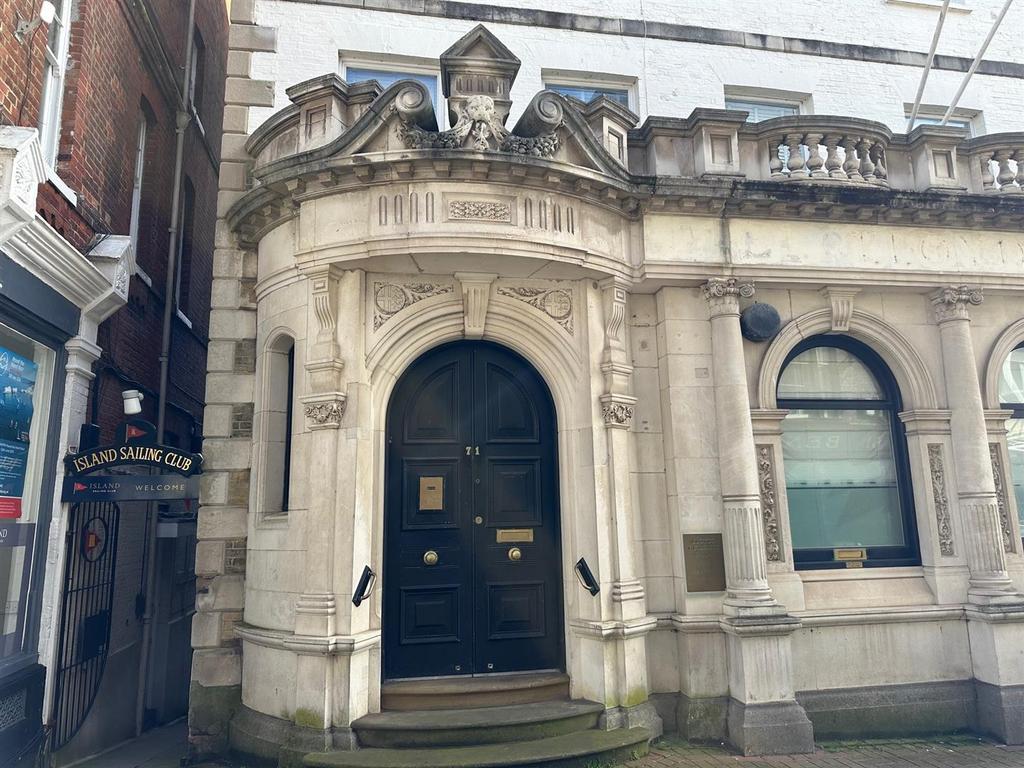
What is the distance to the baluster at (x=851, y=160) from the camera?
27.1ft

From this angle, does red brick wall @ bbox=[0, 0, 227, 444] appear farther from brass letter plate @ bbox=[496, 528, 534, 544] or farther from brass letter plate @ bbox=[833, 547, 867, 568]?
brass letter plate @ bbox=[833, 547, 867, 568]

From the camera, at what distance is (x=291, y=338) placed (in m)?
7.76

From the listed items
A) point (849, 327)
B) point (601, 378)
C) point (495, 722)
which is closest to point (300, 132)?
point (601, 378)

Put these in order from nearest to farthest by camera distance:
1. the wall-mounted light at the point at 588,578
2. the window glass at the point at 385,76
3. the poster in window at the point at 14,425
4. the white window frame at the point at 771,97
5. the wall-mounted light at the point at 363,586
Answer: the poster in window at the point at 14,425, the wall-mounted light at the point at 363,586, the wall-mounted light at the point at 588,578, the window glass at the point at 385,76, the white window frame at the point at 771,97

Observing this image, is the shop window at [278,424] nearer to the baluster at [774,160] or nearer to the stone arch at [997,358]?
the baluster at [774,160]

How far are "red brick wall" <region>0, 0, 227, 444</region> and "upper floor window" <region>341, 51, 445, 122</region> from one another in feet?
9.20

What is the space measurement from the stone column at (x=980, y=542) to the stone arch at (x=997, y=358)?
34cm

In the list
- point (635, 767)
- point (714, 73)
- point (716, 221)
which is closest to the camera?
point (635, 767)

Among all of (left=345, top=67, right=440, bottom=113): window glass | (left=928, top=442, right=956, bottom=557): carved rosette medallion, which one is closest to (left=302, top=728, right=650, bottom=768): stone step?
(left=928, top=442, right=956, bottom=557): carved rosette medallion

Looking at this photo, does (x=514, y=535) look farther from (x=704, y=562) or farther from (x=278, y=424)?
(x=278, y=424)

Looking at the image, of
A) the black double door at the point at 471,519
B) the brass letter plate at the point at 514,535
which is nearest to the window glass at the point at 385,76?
the black double door at the point at 471,519

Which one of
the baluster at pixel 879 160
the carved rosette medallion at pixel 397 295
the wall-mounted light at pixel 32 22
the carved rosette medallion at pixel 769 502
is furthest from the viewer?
the baluster at pixel 879 160

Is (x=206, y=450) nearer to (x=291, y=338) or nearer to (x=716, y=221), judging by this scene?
(x=291, y=338)

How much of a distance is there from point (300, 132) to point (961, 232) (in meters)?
7.88
